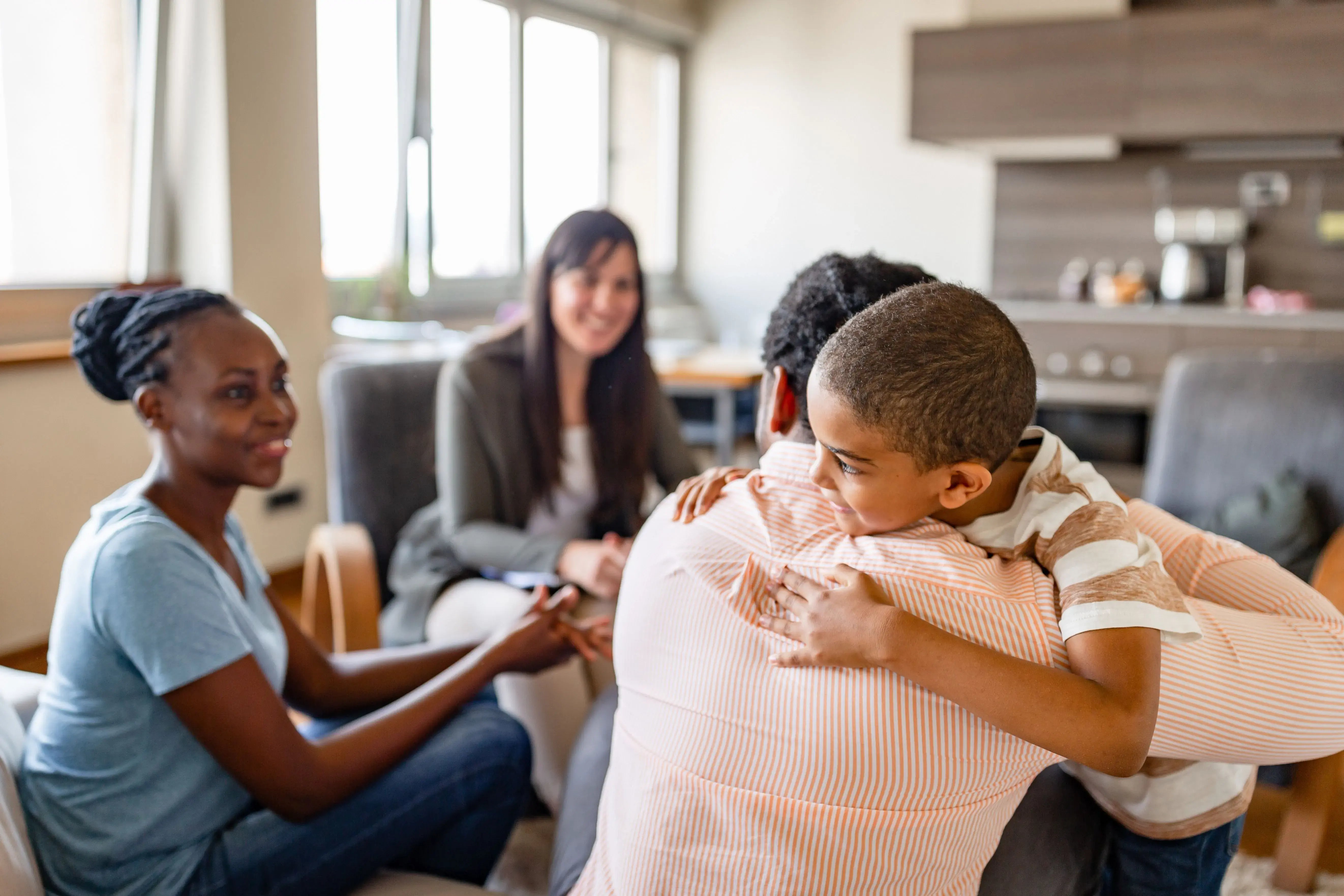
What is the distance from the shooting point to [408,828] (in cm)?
130

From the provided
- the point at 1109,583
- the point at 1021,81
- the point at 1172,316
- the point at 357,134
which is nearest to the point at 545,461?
the point at 1109,583

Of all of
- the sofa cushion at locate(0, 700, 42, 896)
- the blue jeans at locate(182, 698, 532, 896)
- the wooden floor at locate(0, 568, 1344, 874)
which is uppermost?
the sofa cushion at locate(0, 700, 42, 896)

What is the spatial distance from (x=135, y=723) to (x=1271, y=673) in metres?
1.07

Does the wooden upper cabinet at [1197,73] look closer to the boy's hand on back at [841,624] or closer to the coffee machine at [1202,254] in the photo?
the coffee machine at [1202,254]

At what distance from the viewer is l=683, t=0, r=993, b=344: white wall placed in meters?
5.48

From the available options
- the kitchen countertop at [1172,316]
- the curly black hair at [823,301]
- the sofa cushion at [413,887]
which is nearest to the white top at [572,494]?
the sofa cushion at [413,887]

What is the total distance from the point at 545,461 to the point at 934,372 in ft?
4.40

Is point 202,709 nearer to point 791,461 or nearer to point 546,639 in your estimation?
point 546,639

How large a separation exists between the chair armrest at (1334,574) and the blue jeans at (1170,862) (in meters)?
0.72

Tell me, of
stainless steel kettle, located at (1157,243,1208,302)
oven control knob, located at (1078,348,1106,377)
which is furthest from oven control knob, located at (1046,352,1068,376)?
stainless steel kettle, located at (1157,243,1208,302)

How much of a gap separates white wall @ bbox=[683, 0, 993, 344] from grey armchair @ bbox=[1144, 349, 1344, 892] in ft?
9.30

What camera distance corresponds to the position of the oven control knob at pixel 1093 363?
14.2 feet

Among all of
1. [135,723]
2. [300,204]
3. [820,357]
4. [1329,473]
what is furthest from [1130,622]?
[300,204]

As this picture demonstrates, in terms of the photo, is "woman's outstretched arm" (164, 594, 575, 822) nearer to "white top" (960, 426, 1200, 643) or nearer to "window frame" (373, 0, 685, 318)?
"white top" (960, 426, 1200, 643)
